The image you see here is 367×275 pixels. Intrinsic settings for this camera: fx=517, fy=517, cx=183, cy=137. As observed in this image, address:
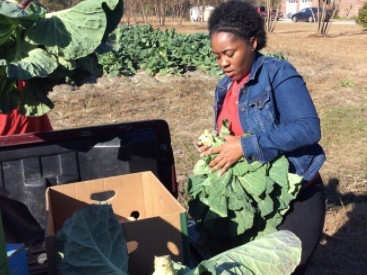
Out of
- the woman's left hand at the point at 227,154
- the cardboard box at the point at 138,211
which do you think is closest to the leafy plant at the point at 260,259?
the cardboard box at the point at 138,211

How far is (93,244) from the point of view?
151cm

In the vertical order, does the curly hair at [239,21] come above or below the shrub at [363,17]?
above

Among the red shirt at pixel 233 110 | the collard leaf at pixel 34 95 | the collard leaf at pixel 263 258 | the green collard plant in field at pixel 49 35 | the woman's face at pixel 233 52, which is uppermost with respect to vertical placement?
the green collard plant in field at pixel 49 35

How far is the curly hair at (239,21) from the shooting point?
2352mm

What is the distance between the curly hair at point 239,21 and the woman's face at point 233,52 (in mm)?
27

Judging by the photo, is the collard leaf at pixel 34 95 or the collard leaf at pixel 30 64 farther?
the collard leaf at pixel 34 95

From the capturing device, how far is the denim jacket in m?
2.19

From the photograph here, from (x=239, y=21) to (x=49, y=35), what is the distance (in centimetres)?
103

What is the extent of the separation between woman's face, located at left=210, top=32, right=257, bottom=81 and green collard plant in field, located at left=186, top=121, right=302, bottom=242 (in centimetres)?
33

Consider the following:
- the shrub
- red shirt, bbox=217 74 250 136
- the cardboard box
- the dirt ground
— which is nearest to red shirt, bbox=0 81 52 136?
the cardboard box

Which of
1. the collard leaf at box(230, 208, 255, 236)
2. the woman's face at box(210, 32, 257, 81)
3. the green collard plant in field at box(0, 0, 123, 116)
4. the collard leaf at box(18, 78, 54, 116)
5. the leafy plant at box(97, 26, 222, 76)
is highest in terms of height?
the green collard plant in field at box(0, 0, 123, 116)

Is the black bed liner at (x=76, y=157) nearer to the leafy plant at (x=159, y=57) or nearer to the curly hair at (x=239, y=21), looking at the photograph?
the curly hair at (x=239, y=21)

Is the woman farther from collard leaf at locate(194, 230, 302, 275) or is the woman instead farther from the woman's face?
collard leaf at locate(194, 230, 302, 275)

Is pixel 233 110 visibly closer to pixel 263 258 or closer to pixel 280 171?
pixel 280 171
